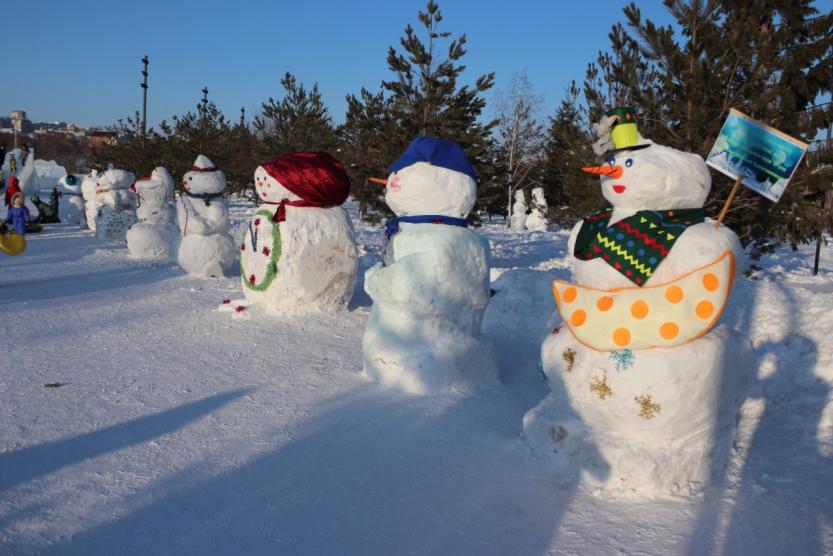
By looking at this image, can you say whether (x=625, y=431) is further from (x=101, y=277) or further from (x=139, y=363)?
(x=101, y=277)

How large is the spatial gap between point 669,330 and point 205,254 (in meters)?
6.88

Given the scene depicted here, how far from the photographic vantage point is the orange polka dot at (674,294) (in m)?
3.10

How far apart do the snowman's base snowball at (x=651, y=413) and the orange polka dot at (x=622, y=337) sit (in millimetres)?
59

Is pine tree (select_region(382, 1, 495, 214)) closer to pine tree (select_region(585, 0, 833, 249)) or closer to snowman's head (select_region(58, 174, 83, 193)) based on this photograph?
pine tree (select_region(585, 0, 833, 249))

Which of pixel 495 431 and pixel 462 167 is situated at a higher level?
pixel 462 167

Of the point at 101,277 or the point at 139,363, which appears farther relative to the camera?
the point at 101,277

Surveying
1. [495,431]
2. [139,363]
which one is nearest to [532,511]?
[495,431]

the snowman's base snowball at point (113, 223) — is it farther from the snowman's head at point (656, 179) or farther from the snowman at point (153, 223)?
the snowman's head at point (656, 179)

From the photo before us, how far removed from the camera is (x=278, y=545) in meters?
2.64

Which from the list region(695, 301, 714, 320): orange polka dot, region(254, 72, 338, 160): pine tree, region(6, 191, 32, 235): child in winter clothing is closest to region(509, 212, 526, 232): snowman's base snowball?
region(254, 72, 338, 160): pine tree

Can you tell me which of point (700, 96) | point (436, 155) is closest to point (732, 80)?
point (700, 96)

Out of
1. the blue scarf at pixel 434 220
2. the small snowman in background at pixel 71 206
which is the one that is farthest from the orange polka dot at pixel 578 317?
the small snowman in background at pixel 71 206

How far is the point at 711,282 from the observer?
3.06 metres

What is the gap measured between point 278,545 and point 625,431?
1796 millimetres
